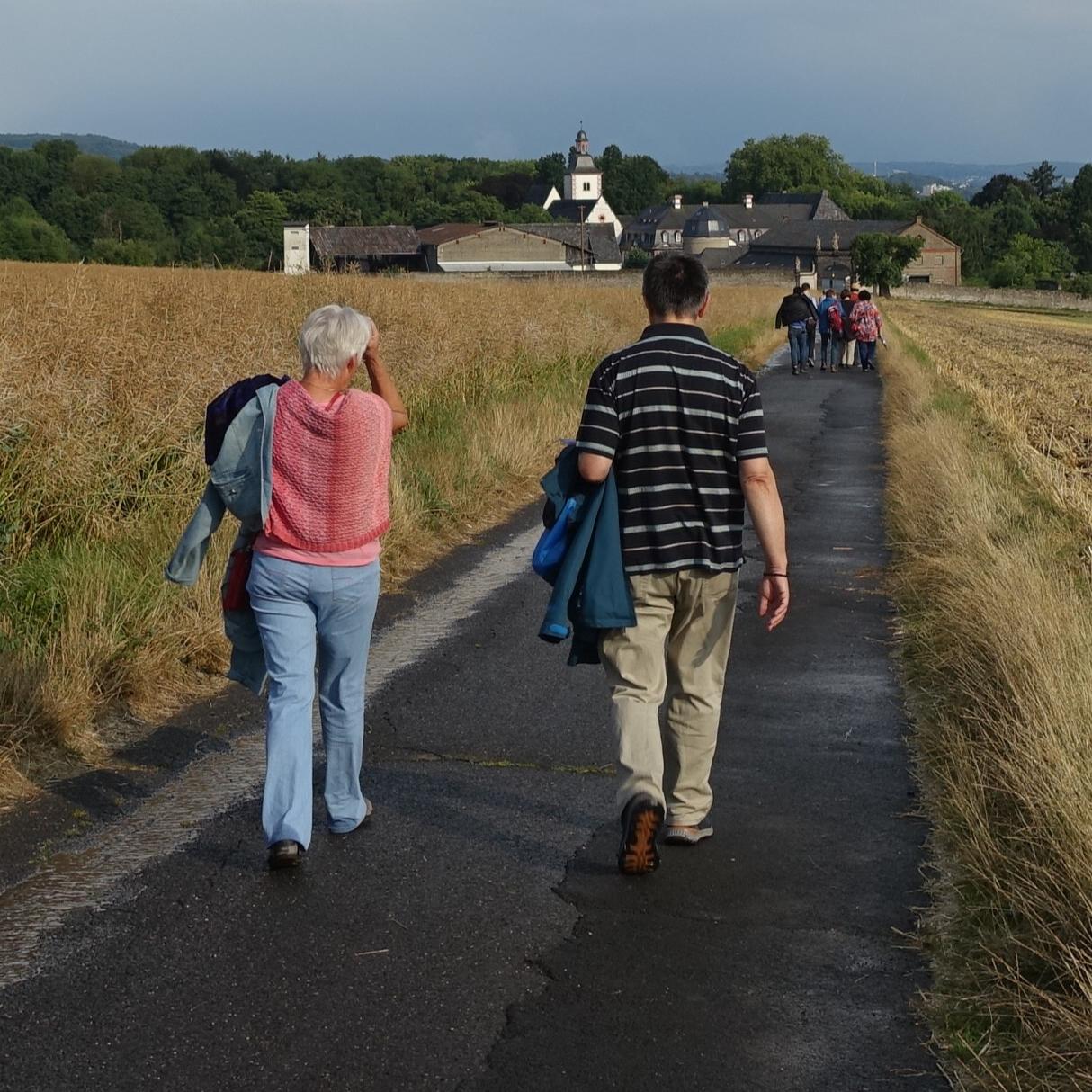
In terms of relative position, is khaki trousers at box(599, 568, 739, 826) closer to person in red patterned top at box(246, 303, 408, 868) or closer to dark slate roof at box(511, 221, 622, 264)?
person in red patterned top at box(246, 303, 408, 868)

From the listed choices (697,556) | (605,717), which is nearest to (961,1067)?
(697,556)

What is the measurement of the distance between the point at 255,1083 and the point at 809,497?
1174 centimetres

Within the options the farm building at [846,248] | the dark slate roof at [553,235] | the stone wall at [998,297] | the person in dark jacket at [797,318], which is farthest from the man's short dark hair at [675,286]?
the farm building at [846,248]

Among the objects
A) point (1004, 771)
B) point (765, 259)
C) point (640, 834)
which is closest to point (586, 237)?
point (765, 259)

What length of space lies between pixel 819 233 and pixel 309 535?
144m

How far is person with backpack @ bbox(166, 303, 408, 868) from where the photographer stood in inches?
198

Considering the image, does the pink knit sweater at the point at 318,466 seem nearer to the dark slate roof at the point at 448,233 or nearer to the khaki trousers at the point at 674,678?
the khaki trousers at the point at 674,678

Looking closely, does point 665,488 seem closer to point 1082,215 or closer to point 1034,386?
point 1034,386

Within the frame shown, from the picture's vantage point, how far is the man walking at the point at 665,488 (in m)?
5.05

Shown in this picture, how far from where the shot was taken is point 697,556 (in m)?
5.14

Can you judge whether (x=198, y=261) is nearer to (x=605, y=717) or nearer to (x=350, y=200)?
(x=605, y=717)

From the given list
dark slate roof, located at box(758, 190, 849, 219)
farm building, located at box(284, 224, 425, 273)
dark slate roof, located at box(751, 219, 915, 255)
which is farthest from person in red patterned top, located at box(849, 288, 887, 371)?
dark slate roof, located at box(758, 190, 849, 219)

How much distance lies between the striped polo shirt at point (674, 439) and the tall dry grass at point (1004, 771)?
4.08ft

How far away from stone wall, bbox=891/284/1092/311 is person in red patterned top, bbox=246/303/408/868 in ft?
339
